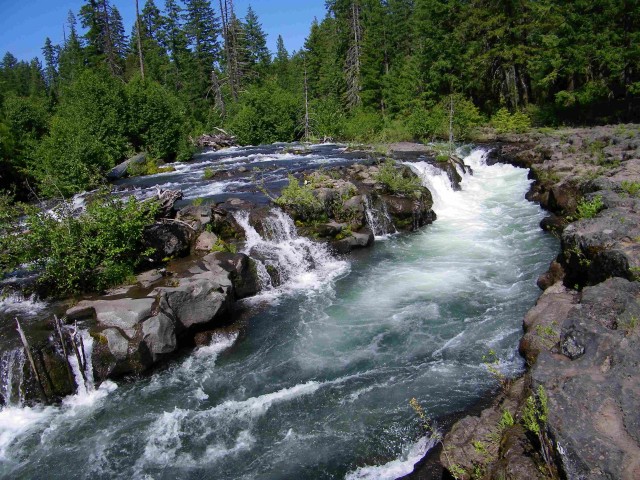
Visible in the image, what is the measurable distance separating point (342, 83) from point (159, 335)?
44.6 m

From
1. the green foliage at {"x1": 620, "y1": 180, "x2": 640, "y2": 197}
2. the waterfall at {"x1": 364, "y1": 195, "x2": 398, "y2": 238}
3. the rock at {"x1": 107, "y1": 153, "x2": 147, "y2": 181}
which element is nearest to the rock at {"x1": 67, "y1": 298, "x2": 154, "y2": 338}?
the waterfall at {"x1": 364, "y1": 195, "x2": 398, "y2": 238}

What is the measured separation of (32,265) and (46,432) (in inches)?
190

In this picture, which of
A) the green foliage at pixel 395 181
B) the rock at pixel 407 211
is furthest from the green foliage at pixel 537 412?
the green foliage at pixel 395 181

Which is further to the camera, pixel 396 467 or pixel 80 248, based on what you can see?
pixel 80 248

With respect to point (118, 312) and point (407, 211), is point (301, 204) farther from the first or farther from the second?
point (118, 312)

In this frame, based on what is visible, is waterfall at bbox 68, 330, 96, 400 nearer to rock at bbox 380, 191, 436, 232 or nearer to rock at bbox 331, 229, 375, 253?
rock at bbox 331, 229, 375, 253

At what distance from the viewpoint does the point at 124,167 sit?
85.4 ft

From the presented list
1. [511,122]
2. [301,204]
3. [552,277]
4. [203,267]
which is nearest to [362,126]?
[511,122]

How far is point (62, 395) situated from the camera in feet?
30.2

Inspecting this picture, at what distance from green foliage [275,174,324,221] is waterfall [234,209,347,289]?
0.40m

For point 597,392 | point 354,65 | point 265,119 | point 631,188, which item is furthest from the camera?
point 354,65

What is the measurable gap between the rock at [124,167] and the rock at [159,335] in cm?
1756

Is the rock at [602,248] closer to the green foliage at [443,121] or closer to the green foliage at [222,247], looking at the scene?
the green foliage at [222,247]

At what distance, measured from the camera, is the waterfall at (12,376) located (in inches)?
350
